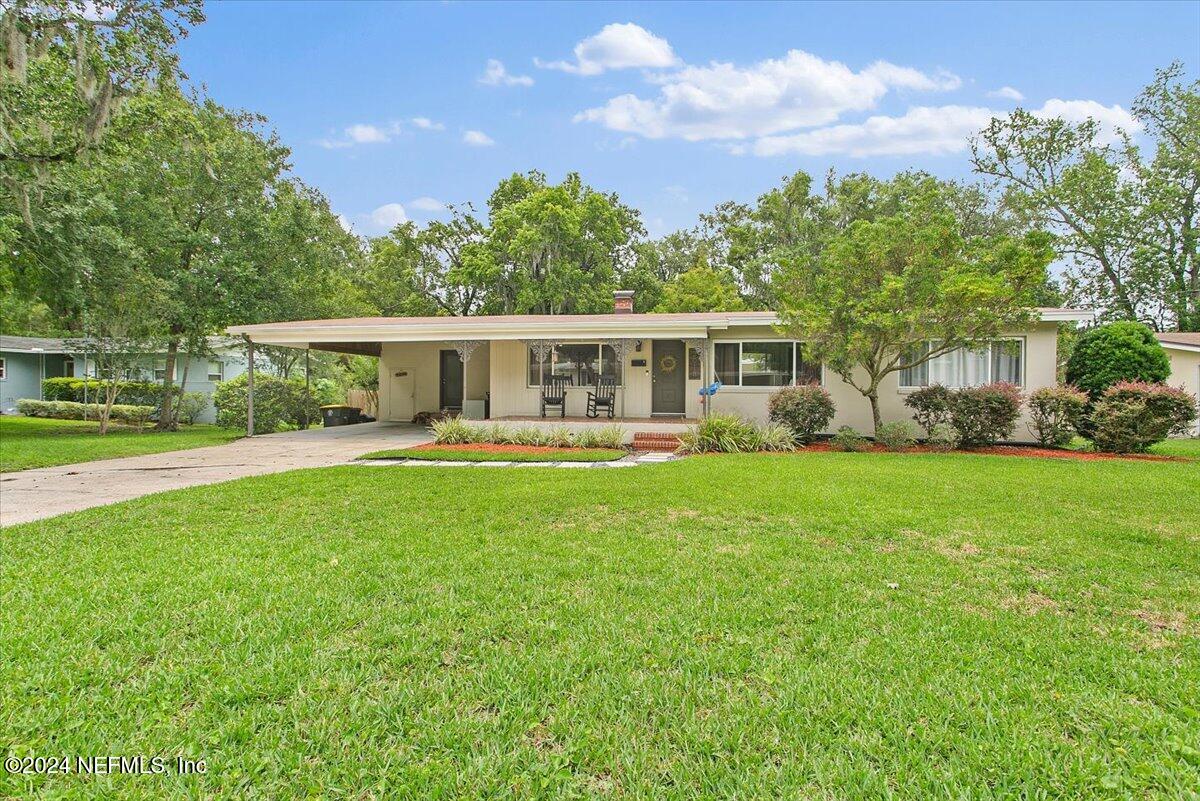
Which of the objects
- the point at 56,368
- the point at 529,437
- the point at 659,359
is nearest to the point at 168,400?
the point at 529,437

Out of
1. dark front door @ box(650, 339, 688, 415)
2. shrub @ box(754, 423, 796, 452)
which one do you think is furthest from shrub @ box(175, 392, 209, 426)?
shrub @ box(754, 423, 796, 452)

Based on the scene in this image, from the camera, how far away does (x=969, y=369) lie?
12938 mm

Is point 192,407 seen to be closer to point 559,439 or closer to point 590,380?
point 590,380

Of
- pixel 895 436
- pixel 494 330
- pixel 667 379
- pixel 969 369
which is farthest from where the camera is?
pixel 667 379

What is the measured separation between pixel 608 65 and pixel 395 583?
56.8 feet

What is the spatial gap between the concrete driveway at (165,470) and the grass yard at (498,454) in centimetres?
98

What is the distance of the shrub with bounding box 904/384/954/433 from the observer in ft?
38.5

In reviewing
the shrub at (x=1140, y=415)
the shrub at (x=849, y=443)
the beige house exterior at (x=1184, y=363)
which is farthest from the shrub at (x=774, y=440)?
the beige house exterior at (x=1184, y=363)

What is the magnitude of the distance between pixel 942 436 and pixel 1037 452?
1.54 m

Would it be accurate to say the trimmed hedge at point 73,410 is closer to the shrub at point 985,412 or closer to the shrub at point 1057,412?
the shrub at point 985,412

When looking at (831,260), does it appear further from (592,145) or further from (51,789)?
(592,145)

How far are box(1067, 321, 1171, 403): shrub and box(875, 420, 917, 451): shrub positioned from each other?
364 centimetres

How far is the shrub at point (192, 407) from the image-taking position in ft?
67.7

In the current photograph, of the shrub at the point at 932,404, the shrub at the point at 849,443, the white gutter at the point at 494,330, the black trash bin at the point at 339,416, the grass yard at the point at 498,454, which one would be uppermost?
the white gutter at the point at 494,330
